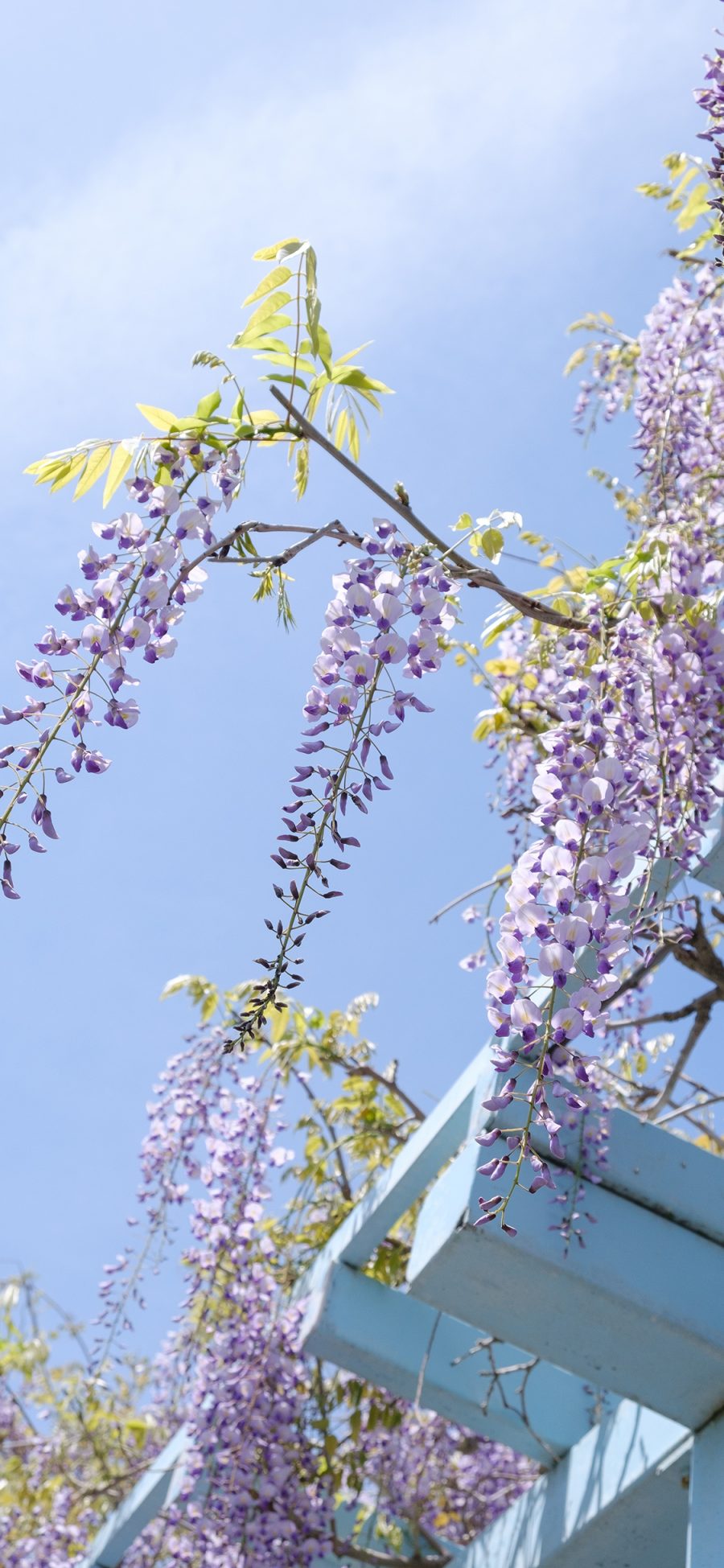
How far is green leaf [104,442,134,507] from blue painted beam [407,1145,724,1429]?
970 mm

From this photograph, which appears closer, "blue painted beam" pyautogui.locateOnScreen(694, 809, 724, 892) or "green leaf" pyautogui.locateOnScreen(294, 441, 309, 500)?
"green leaf" pyautogui.locateOnScreen(294, 441, 309, 500)

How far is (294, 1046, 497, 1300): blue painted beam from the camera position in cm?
210

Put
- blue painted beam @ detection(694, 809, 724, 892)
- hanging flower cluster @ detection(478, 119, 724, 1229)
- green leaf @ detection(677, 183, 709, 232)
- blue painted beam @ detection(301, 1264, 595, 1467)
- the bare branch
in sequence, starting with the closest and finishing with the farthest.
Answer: hanging flower cluster @ detection(478, 119, 724, 1229), blue painted beam @ detection(694, 809, 724, 892), blue painted beam @ detection(301, 1264, 595, 1467), the bare branch, green leaf @ detection(677, 183, 709, 232)

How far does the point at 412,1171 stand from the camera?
228 cm

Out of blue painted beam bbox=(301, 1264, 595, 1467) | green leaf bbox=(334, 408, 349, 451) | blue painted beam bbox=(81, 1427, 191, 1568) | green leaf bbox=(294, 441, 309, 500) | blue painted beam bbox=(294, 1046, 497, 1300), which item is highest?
green leaf bbox=(334, 408, 349, 451)

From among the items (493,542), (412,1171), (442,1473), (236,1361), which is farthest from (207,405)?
(442,1473)

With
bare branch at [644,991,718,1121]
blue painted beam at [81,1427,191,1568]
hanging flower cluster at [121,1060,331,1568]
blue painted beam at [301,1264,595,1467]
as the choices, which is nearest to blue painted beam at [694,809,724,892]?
bare branch at [644,991,718,1121]

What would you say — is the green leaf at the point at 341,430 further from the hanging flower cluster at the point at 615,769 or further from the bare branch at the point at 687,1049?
the bare branch at the point at 687,1049

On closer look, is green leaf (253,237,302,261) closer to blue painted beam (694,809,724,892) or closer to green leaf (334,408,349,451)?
green leaf (334,408,349,451)

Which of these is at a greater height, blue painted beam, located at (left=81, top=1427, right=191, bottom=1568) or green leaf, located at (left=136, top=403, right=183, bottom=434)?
green leaf, located at (left=136, top=403, right=183, bottom=434)

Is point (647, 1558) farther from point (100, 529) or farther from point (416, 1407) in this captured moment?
point (100, 529)

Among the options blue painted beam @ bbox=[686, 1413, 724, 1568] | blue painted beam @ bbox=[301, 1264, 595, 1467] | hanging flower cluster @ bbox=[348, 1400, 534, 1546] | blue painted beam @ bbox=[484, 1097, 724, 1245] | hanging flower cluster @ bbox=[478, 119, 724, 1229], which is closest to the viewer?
hanging flower cluster @ bbox=[478, 119, 724, 1229]

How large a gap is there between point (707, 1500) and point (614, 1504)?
0.35 meters

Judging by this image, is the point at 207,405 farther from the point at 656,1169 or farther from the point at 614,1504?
the point at 614,1504
